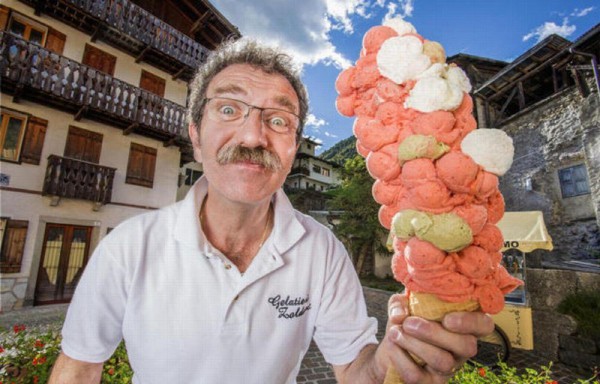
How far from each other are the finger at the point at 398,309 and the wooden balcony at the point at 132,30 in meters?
14.5

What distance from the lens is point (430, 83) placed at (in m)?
0.98

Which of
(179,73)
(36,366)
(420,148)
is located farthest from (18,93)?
(420,148)

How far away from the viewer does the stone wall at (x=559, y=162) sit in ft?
31.1

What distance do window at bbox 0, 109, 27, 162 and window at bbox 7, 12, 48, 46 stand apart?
2.84m

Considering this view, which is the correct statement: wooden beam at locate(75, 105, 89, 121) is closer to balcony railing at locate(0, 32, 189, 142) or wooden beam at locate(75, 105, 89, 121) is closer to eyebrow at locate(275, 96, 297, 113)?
balcony railing at locate(0, 32, 189, 142)

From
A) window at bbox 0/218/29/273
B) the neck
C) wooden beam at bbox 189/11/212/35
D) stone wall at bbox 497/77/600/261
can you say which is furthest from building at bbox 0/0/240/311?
stone wall at bbox 497/77/600/261

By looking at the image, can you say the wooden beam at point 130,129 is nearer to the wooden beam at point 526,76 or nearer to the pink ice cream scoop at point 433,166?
the pink ice cream scoop at point 433,166

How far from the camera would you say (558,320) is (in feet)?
19.7

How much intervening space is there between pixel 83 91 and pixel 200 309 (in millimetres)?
12774

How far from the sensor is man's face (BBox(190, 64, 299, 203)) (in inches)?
70.2

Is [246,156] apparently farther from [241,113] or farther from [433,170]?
[433,170]

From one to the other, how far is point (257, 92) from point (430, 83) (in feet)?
3.98

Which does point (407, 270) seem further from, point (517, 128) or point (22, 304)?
point (517, 128)

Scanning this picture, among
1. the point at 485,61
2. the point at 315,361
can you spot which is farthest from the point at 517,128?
the point at 315,361
